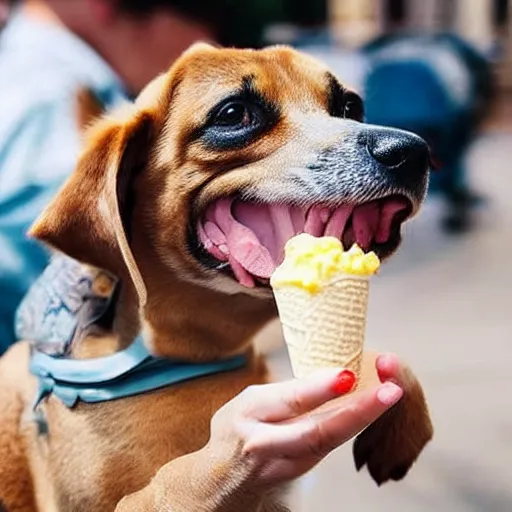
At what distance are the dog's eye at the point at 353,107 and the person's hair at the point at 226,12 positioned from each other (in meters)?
0.12

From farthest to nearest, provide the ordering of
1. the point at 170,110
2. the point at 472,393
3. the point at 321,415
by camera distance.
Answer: the point at 472,393 < the point at 170,110 < the point at 321,415

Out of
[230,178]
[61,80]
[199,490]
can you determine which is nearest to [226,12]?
[61,80]

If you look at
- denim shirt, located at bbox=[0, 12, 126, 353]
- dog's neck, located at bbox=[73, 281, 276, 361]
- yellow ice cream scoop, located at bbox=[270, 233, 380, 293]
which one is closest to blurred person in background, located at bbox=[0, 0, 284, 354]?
denim shirt, located at bbox=[0, 12, 126, 353]

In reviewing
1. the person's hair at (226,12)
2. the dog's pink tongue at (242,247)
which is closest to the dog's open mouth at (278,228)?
the dog's pink tongue at (242,247)

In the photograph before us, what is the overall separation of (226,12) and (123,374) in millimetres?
274

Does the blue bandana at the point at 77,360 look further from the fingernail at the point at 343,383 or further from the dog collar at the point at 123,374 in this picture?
the fingernail at the point at 343,383

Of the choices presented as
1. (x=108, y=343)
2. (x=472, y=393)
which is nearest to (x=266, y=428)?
(x=108, y=343)

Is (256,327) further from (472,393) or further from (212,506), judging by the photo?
(472,393)

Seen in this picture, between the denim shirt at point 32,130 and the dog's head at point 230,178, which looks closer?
the dog's head at point 230,178

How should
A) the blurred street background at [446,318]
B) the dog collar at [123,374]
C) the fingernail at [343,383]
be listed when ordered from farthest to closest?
1. the blurred street background at [446,318]
2. the dog collar at [123,374]
3. the fingernail at [343,383]

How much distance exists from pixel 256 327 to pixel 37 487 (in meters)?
0.13

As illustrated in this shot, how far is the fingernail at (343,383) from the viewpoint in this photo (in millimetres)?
353

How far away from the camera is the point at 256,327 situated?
0.48 meters

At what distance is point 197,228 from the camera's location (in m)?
0.44
